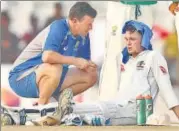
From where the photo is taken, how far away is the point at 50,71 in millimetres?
2709

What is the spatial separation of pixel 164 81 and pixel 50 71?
63cm

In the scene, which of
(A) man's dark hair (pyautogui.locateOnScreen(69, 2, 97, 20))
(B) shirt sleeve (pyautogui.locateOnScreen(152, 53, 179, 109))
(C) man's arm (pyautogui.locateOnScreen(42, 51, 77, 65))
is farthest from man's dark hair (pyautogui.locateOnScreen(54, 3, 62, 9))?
(B) shirt sleeve (pyautogui.locateOnScreen(152, 53, 179, 109))

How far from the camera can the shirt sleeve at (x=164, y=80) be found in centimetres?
264

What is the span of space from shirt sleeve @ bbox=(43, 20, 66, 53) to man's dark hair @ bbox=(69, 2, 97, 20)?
0.08 metres

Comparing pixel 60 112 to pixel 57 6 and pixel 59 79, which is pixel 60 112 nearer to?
pixel 59 79

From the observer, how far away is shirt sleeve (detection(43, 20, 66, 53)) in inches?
106

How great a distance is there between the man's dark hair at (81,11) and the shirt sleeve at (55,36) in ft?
0.27

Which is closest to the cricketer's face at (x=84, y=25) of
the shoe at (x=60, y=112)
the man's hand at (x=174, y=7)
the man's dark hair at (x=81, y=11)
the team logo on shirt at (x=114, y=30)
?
the man's dark hair at (x=81, y=11)

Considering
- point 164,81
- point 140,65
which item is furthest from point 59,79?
point 164,81

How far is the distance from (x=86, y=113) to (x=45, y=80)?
29 cm

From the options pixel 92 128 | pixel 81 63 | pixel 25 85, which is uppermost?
pixel 81 63

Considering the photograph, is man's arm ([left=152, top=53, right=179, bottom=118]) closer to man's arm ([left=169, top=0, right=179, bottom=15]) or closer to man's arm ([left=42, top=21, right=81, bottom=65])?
man's arm ([left=169, top=0, right=179, bottom=15])

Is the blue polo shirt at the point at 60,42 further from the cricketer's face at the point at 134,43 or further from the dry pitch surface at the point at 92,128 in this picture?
the dry pitch surface at the point at 92,128

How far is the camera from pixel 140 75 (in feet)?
8.80
